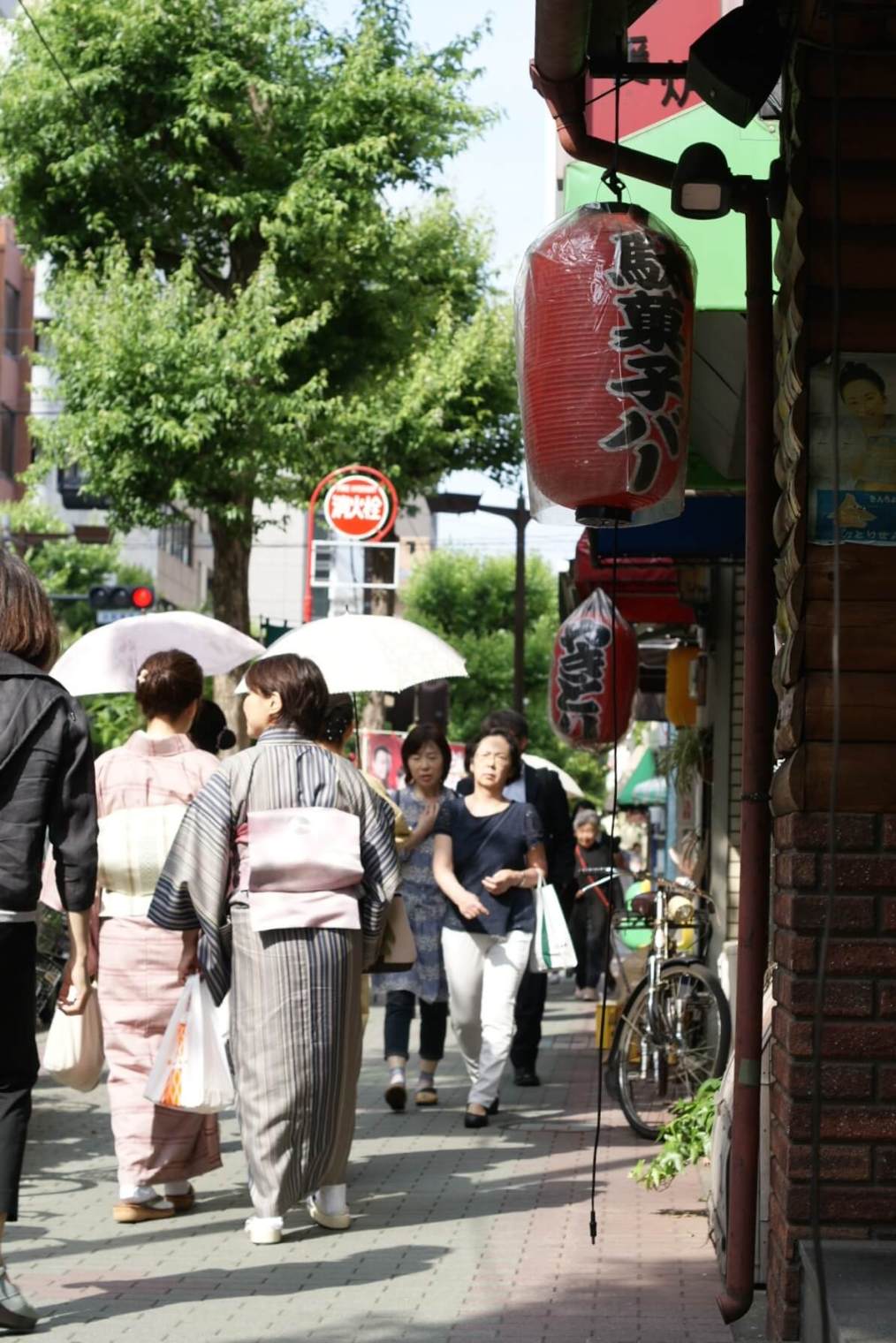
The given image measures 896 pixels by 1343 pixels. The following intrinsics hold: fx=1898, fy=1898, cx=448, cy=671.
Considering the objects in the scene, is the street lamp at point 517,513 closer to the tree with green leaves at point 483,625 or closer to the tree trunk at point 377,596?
the tree trunk at point 377,596

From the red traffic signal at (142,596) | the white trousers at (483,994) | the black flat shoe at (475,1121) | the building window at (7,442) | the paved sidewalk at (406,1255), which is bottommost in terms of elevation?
the black flat shoe at (475,1121)

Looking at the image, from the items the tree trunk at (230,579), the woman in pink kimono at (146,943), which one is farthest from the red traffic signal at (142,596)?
the woman in pink kimono at (146,943)

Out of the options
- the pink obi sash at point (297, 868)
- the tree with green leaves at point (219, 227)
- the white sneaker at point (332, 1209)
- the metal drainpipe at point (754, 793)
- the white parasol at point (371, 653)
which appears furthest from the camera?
the tree with green leaves at point (219, 227)

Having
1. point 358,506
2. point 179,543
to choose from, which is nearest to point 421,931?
point 358,506

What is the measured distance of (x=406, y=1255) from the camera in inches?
265

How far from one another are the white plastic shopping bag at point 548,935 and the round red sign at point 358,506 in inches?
371

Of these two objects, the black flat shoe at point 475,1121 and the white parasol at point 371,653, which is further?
the white parasol at point 371,653

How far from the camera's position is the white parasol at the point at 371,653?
9844mm

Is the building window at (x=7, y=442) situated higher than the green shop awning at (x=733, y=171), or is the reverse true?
the building window at (x=7, y=442)

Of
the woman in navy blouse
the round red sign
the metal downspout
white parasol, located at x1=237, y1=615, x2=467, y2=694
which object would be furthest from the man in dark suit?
the round red sign

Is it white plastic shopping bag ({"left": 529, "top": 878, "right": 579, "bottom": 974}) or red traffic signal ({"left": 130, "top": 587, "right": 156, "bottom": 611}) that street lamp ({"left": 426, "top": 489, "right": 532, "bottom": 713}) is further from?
white plastic shopping bag ({"left": 529, "top": 878, "right": 579, "bottom": 974})

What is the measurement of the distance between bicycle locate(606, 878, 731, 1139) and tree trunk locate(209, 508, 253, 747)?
46.8 feet

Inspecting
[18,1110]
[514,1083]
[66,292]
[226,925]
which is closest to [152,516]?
[66,292]

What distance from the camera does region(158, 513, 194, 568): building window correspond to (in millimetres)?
60500
